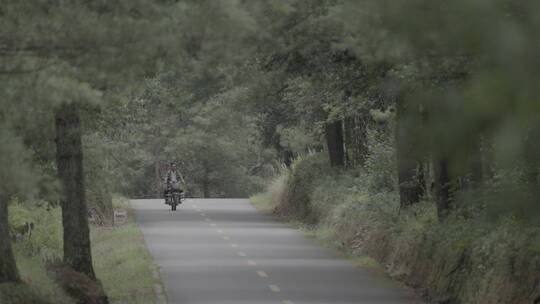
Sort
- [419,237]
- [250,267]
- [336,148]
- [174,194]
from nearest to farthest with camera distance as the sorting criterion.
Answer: [419,237] < [250,267] < [336,148] < [174,194]

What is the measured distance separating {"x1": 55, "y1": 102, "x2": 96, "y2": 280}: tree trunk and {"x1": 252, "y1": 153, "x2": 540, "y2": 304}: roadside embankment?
5.93 metres

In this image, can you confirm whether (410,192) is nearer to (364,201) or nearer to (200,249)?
(364,201)

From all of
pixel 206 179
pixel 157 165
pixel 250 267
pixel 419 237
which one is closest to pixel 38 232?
pixel 250 267

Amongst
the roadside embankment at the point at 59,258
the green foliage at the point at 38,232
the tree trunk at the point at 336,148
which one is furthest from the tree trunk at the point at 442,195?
the tree trunk at the point at 336,148

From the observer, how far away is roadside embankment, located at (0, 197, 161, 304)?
15.8 meters

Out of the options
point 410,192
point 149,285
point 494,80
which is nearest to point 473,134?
point 494,80

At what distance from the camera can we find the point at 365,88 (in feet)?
66.1

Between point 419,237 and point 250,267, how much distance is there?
4.22m

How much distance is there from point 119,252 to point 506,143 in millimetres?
24874

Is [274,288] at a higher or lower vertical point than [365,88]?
lower

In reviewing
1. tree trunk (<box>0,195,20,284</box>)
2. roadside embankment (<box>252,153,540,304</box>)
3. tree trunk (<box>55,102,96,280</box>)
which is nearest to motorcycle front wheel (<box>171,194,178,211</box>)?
roadside embankment (<box>252,153,540,304</box>)

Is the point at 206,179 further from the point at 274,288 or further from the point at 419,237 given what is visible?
the point at 274,288

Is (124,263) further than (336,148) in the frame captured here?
No

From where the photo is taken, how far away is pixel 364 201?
3047 centimetres
